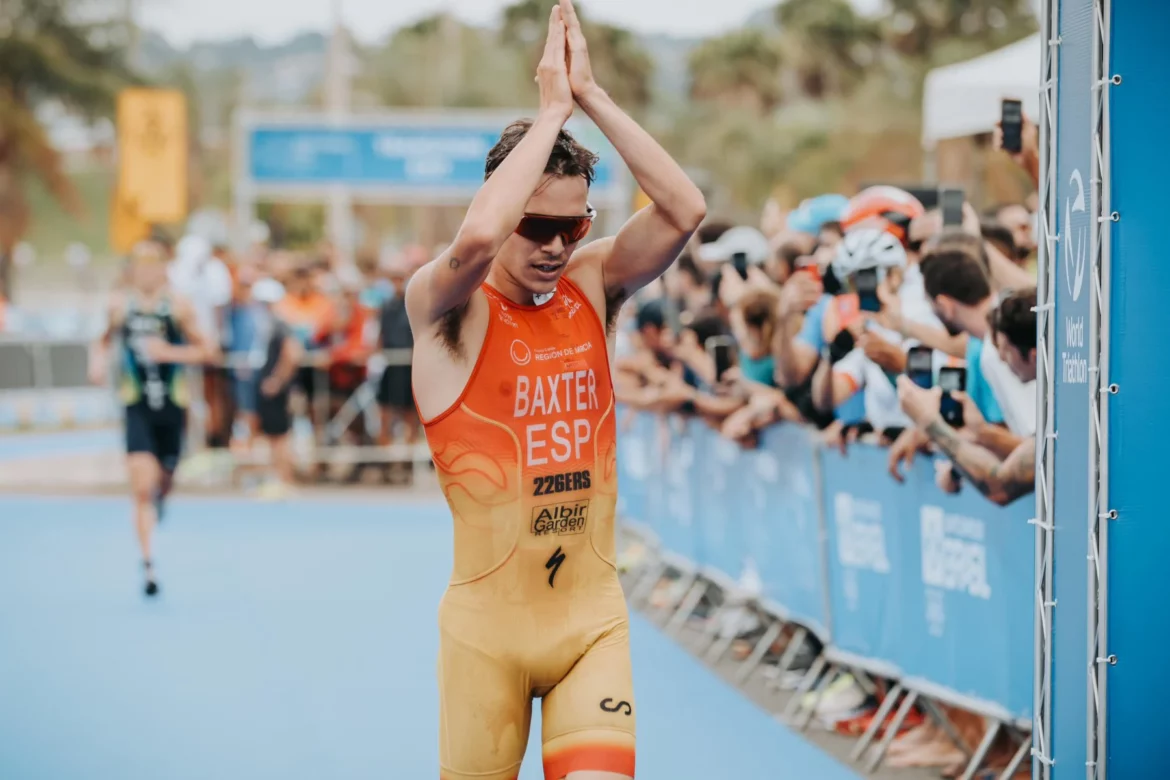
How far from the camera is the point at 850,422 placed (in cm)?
777

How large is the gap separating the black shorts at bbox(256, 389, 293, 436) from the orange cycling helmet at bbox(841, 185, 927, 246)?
35.2ft

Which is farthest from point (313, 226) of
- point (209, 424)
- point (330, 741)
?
point (330, 741)

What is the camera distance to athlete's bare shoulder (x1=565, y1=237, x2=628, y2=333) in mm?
4414

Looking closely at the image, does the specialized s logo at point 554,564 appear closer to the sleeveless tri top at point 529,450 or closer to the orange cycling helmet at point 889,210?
the sleeveless tri top at point 529,450

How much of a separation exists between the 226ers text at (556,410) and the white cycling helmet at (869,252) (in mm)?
3432

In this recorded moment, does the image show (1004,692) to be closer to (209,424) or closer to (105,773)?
(105,773)

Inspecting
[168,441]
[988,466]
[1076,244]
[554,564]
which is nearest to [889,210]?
[988,466]

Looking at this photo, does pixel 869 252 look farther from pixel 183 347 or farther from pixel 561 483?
pixel 183 347

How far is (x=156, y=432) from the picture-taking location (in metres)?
11.8

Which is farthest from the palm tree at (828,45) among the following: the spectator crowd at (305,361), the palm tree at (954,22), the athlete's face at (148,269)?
the athlete's face at (148,269)

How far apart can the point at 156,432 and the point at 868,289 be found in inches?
251

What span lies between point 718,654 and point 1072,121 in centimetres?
530

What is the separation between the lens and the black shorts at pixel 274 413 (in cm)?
1761

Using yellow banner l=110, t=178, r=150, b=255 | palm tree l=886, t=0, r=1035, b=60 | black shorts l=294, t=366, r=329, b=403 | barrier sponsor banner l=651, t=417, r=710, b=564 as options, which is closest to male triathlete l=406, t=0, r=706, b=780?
barrier sponsor banner l=651, t=417, r=710, b=564
